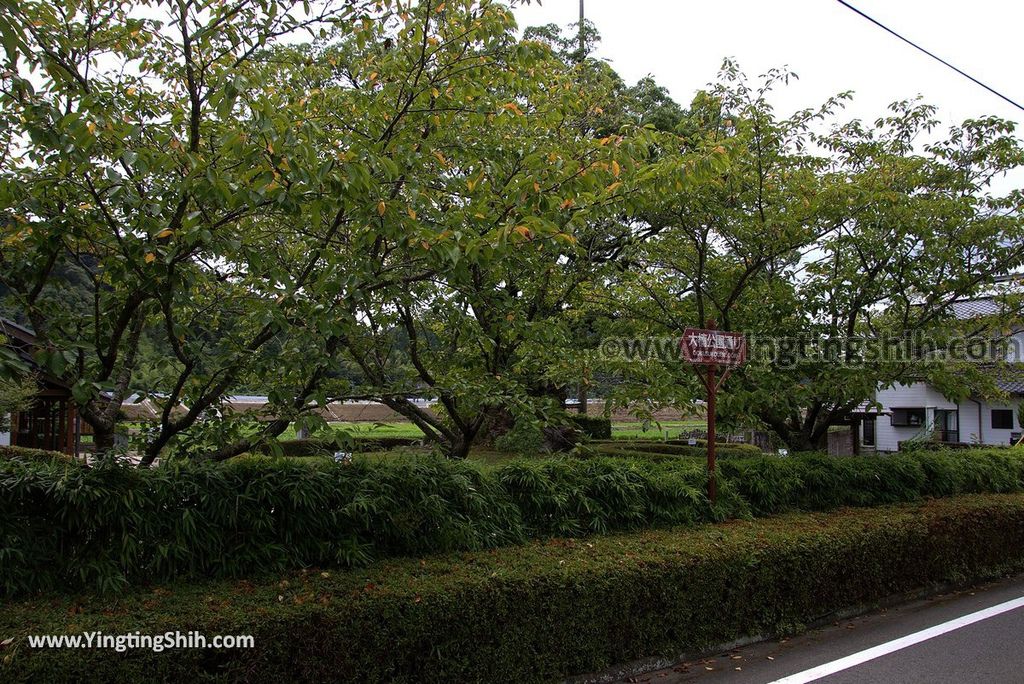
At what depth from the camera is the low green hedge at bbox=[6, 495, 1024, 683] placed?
3756 mm

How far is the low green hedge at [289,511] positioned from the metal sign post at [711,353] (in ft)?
0.89

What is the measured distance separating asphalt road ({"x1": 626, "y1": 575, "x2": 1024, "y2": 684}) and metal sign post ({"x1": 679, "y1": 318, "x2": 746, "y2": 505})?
1.68 m

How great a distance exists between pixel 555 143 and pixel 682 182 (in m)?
1.92

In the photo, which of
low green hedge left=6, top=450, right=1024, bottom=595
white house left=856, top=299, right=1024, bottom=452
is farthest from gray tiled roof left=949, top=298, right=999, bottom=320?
white house left=856, top=299, right=1024, bottom=452

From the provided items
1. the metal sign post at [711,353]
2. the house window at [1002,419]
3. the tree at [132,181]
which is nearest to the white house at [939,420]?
the house window at [1002,419]

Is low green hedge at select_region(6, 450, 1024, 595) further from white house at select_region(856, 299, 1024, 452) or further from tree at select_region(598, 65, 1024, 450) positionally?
white house at select_region(856, 299, 1024, 452)

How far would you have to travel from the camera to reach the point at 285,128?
370 cm

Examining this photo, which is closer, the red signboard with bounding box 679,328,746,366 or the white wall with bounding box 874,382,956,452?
the red signboard with bounding box 679,328,746,366

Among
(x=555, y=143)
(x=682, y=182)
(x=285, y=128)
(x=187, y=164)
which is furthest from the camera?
(x=555, y=143)

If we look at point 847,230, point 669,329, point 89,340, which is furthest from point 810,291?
point 89,340

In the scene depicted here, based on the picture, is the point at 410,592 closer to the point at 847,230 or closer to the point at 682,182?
the point at 682,182

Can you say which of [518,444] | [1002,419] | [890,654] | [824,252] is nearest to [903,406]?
[1002,419]

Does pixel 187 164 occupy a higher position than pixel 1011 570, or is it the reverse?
pixel 187 164

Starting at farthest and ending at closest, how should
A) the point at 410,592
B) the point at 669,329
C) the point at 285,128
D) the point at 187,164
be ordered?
the point at 669,329, the point at 410,592, the point at 187,164, the point at 285,128
